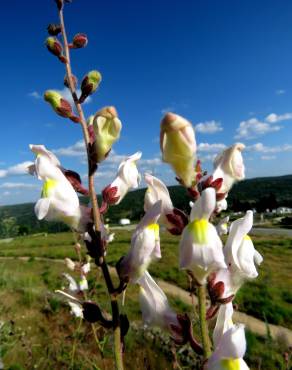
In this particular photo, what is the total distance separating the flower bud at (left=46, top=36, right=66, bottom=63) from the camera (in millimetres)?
1840

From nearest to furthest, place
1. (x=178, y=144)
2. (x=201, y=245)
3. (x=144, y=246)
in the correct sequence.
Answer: (x=201, y=245) → (x=178, y=144) → (x=144, y=246)

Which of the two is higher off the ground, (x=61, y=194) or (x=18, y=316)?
(x=61, y=194)

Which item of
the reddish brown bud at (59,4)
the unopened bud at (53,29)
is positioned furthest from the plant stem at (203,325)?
the reddish brown bud at (59,4)

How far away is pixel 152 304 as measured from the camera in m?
1.56

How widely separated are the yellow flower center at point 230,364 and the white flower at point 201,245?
25 cm

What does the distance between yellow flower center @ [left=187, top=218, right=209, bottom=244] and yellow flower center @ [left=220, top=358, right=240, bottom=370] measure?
40 centimetres

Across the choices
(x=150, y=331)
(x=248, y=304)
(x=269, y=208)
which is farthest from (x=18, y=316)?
(x=269, y=208)

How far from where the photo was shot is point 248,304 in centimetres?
1046

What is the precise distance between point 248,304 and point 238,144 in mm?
9770

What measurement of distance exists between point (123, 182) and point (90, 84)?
457mm

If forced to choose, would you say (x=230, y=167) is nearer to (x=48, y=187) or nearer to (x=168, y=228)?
(x=168, y=228)

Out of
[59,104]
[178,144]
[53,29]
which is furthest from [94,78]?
[178,144]

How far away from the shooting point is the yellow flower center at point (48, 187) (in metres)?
1.53

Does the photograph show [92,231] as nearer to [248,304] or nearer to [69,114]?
[69,114]
